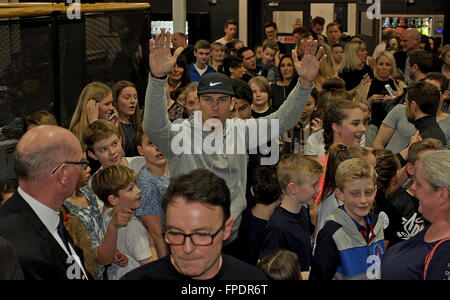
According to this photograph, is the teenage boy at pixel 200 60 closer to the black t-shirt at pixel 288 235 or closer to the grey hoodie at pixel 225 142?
the grey hoodie at pixel 225 142

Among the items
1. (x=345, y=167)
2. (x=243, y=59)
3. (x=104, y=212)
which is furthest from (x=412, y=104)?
(x=243, y=59)

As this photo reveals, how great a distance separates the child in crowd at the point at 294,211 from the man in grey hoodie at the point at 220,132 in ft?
0.92

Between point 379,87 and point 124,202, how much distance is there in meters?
4.67

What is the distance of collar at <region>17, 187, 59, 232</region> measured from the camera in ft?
8.30

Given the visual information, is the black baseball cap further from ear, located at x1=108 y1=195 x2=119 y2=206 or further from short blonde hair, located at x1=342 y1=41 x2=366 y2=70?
short blonde hair, located at x1=342 y1=41 x2=366 y2=70

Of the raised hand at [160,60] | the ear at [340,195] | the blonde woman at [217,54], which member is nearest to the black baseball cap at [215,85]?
the raised hand at [160,60]

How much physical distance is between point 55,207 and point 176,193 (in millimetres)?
719

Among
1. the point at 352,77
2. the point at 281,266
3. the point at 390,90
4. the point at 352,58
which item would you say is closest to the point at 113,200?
the point at 281,266

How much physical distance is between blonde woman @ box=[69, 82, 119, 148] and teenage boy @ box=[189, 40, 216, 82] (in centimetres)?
353

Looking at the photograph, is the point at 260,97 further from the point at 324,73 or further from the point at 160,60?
the point at 160,60

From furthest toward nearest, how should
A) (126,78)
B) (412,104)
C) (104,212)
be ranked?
(126,78)
(412,104)
(104,212)

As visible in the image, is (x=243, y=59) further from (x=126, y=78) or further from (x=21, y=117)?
(x=21, y=117)

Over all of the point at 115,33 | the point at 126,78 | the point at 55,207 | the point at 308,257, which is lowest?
the point at 308,257

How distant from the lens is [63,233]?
2633 mm
